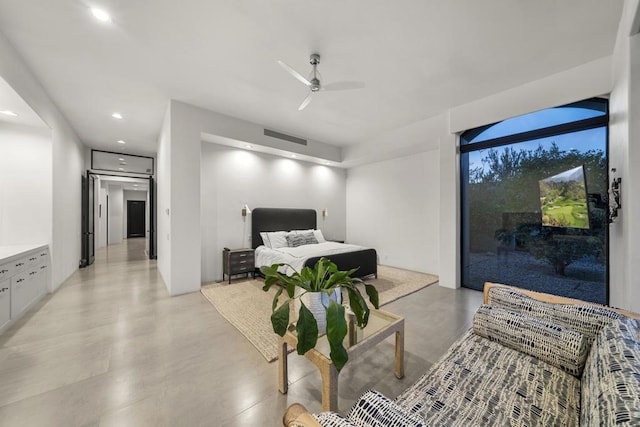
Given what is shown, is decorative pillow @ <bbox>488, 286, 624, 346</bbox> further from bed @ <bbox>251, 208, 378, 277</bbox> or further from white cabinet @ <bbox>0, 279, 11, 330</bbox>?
white cabinet @ <bbox>0, 279, 11, 330</bbox>

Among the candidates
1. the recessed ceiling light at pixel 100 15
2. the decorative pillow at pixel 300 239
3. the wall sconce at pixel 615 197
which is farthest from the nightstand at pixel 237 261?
the wall sconce at pixel 615 197

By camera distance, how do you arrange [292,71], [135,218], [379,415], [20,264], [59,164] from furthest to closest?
[135,218], [59,164], [20,264], [292,71], [379,415]

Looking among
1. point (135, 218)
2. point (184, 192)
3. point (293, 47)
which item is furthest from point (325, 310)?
point (135, 218)

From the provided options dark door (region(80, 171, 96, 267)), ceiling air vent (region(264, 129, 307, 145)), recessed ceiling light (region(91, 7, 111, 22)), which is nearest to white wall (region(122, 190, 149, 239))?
dark door (region(80, 171, 96, 267))

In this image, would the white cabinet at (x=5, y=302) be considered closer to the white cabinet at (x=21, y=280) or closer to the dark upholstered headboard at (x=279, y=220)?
the white cabinet at (x=21, y=280)

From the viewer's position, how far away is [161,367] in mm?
2121

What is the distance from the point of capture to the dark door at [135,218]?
1216 cm

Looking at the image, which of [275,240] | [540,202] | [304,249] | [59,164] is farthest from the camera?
[275,240]

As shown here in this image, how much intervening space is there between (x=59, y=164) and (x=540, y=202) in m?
7.65

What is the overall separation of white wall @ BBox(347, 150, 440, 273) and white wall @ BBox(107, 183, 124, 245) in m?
9.98

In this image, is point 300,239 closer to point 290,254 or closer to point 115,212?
point 290,254

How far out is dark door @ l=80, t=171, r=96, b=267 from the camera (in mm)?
5801

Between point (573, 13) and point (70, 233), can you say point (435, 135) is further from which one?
point (70, 233)

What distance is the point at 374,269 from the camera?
4910mm
